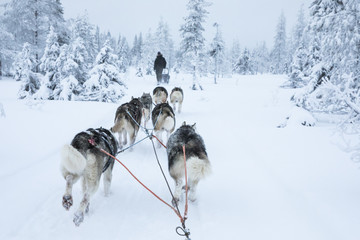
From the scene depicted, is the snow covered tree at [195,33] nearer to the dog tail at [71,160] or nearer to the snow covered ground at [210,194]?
the snow covered ground at [210,194]

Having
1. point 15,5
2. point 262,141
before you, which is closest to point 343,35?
point 262,141

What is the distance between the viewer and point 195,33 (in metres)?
24.0

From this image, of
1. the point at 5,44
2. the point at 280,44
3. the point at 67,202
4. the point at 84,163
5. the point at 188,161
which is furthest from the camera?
the point at 280,44

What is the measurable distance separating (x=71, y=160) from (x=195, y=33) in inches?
938

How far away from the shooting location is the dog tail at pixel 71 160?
8.35ft

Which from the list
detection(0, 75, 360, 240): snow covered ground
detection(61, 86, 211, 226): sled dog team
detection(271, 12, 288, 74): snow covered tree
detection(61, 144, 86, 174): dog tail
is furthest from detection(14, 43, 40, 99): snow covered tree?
detection(271, 12, 288, 74): snow covered tree

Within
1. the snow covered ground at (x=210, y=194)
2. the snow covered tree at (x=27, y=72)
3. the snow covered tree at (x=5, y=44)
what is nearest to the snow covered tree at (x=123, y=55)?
the snow covered tree at (x=5, y=44)

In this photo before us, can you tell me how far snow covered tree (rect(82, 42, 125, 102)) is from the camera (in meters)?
14.8

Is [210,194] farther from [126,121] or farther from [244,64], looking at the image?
[244,64]

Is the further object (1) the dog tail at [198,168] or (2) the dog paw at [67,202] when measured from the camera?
(1) the dog tail at [198,168]

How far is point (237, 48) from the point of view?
74375mm

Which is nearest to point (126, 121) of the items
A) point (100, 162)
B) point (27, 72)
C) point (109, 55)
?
point (100, 162)

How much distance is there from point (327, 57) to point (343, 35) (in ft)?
6.11

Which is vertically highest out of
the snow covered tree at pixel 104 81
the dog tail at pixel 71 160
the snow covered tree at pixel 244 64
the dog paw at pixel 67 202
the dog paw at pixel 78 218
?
the snow covered tree at pixel 244 64
